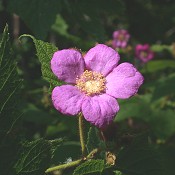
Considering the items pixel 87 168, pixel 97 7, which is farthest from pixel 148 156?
pixel 97 7

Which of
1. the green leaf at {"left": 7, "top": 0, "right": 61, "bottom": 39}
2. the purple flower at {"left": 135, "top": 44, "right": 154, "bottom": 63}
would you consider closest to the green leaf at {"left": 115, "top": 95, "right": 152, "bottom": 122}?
the purple flower at {"left": 135, "top": 44, "right": 154, "bottom": 63}

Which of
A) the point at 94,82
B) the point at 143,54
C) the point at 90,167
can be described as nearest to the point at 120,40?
the point at 143,54

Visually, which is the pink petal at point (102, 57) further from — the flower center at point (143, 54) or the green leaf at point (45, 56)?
the flower center at point (143, 54)

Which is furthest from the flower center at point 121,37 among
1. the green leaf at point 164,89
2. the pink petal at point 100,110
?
the pink petal at point 100,110

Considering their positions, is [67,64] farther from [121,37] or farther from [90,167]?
[121,37]

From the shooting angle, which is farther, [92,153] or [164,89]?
[164,89]

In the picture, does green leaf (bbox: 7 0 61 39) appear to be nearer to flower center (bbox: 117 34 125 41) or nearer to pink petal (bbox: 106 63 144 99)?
pink petal (bbox: 106 63 144 99)
